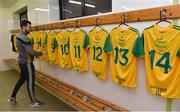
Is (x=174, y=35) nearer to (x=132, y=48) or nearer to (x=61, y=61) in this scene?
(x=132, y=48)

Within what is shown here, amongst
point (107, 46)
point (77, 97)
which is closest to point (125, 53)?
point (107, 46)

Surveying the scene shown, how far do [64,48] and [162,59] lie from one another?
2.09 metres

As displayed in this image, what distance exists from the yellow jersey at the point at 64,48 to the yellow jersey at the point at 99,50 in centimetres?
71

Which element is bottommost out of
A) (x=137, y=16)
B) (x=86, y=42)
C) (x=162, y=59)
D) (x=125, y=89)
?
(x=125, y=89)

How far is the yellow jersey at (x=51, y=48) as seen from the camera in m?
3.94


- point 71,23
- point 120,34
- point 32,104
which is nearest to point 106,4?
point 71,23

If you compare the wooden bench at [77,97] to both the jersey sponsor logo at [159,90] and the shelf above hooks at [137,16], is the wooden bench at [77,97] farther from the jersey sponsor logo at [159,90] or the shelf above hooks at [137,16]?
the shelf above hooks at [137,16]

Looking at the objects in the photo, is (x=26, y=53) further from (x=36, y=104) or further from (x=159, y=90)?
(x=159, y=90)

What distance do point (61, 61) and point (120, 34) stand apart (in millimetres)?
1680

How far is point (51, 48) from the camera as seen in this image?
402 cm

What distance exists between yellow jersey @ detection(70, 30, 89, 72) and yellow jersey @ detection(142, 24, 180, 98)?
116 cm

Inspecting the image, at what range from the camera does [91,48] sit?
292cm

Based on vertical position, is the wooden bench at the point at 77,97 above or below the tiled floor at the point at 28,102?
above

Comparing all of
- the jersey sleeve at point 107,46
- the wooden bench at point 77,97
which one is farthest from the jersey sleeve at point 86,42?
the wooden bench at point 77,97
